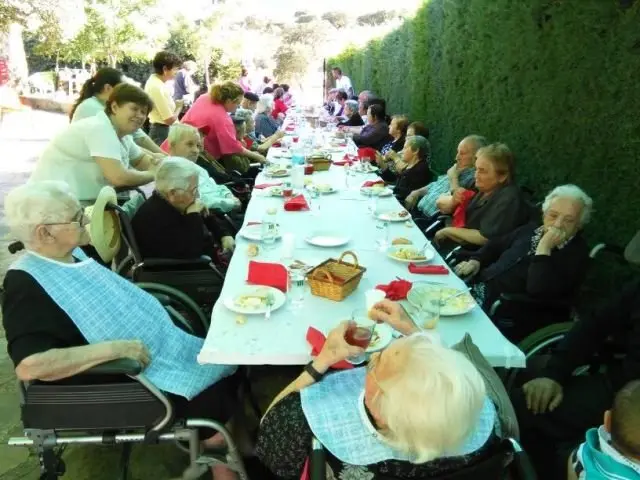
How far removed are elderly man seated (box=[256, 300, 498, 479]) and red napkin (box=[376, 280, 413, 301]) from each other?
687 millimetres

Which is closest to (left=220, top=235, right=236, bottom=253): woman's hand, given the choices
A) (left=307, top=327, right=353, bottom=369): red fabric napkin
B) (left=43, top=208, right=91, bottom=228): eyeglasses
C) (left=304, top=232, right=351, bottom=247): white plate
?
(left=304, top=232, right=351, bottom=247): white plate

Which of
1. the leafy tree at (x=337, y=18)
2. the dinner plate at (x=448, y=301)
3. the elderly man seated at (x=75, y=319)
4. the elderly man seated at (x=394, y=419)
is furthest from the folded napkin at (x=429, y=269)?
the leafy tree at (x=337, y=18)

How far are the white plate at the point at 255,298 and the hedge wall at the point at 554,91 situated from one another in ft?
6.54

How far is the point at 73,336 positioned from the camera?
A: 1.83 m

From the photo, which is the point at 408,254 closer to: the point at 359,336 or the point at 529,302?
the point at 529,302

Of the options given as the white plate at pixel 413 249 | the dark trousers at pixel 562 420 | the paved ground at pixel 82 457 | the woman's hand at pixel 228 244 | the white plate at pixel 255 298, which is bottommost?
the paved ground at pixel 82 457

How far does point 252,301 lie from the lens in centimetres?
210

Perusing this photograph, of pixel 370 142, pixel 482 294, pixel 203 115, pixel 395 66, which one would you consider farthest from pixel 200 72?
pixel 482 294

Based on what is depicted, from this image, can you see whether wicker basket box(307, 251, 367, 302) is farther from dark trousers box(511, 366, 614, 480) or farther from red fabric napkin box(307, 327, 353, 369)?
dark trousers box(511, 366, 614, 480)

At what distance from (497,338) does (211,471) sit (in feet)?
4.26

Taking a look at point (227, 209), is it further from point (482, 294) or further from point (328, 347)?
point (328, 347)

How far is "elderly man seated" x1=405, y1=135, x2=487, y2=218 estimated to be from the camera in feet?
13.8

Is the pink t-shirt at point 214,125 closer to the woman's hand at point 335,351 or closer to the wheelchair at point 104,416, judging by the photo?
the wheelchair at point 104,416

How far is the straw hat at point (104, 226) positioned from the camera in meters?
2.58
